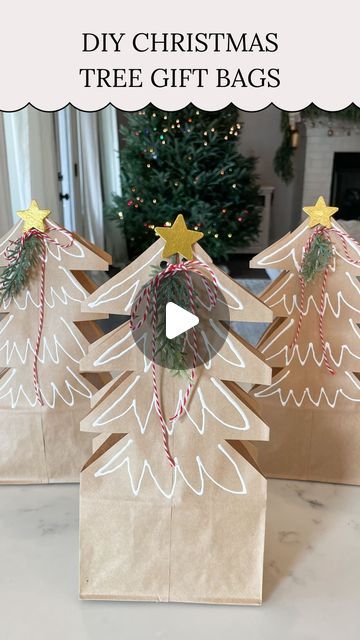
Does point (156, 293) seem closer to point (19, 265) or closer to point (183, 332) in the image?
point (183, 332)

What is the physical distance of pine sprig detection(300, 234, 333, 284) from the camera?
2.29 ft

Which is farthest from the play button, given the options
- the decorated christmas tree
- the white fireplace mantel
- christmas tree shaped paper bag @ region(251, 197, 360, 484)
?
the white fireplace mantel

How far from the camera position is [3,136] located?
75.2 inches

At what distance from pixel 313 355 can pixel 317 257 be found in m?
0.14

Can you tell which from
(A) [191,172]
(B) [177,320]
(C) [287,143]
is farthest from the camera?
(C) [287,143]

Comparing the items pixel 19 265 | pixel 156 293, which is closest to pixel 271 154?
pixel 19 265

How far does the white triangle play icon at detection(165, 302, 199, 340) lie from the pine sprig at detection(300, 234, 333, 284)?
272mm

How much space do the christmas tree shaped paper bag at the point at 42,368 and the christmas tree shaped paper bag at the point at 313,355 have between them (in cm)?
25

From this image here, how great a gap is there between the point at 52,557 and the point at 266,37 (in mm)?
1068

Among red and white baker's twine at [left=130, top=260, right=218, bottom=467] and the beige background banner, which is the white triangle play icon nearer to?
red and white baker's twine at [left=130, top=260, right=218, bottom=467]

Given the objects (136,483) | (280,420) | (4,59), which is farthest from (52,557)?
(4,59)

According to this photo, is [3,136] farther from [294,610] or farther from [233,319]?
[294,610]

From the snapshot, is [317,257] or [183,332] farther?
[317,257]

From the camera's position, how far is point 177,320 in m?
0.49
